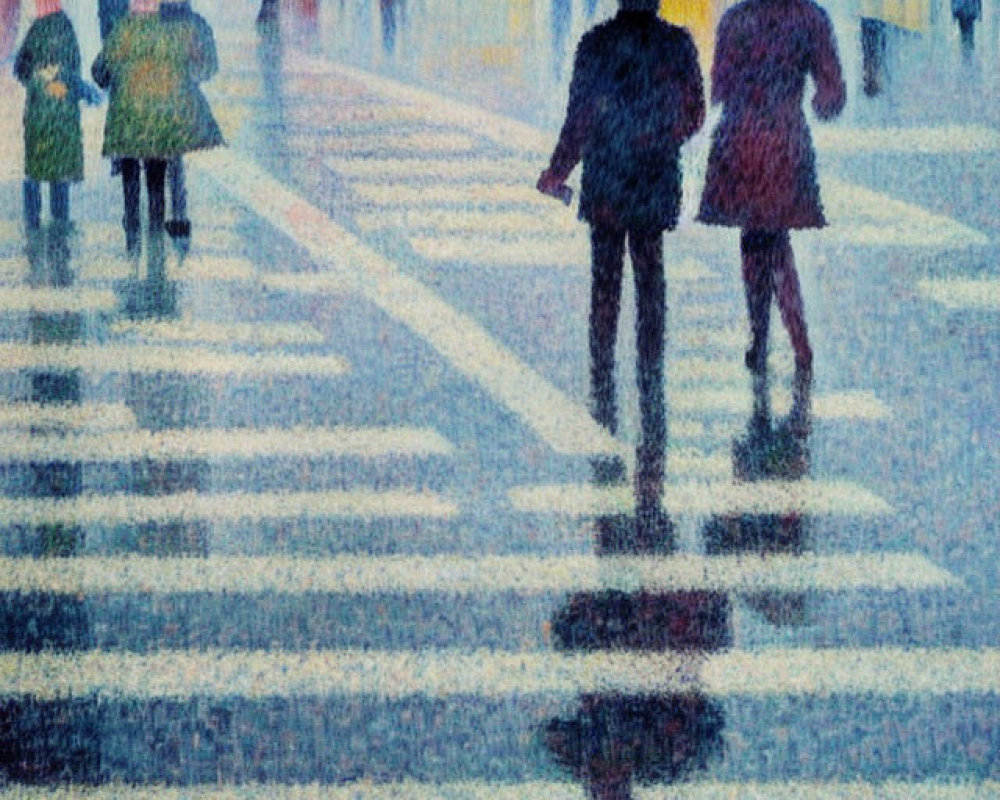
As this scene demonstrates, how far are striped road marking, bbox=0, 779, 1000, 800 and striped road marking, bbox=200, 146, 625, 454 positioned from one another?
3520 millimetres

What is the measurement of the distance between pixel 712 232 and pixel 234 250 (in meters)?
2.93

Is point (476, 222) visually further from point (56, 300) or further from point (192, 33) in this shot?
point (56, 300)

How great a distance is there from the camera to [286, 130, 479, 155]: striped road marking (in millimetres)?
19109

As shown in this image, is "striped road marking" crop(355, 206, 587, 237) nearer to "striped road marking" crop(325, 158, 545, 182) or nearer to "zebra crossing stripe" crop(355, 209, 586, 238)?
"zebra crossing stripe" crop(355, 209, 586, 238)

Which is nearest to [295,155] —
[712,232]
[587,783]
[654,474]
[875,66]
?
[712,232]

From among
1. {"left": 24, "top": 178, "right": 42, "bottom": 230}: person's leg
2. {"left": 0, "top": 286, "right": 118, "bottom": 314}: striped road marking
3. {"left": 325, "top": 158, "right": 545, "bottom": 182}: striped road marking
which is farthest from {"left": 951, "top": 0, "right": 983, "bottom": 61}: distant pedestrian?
{"left": 0, "top": 286, "right": 118, "bottom": 314}: striped road marking

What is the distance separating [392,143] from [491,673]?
1359 centimetres

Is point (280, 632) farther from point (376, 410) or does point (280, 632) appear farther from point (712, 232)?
point (712, 232)

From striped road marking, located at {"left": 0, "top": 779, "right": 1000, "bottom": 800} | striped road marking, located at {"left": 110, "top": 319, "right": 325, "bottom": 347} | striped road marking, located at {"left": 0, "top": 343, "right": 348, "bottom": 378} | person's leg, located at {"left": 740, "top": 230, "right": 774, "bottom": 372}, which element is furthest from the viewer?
striped road marking, located at {"left": 110, "top": 319, "right": 325, "bottom": 347}

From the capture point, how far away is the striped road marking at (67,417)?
30.8 ft

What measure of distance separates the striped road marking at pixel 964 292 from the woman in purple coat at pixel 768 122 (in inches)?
78.3

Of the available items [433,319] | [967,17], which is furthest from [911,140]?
[967,17]

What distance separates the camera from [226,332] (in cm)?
1133

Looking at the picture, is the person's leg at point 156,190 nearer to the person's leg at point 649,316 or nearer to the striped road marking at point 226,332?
the striped road marking at point 226,332
